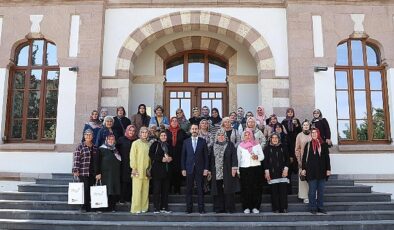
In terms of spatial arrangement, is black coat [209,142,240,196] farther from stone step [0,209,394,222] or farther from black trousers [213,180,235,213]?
stone step [0,209,394,222]

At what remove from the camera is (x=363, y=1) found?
10109 millimetres

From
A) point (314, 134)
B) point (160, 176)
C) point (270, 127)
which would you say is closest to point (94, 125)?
point (160, 176)

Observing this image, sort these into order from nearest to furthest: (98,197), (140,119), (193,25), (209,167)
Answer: (98,197), (209,167), (140,119), (193,25)

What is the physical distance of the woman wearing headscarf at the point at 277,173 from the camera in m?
7.07

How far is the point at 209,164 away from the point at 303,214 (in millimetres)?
1919

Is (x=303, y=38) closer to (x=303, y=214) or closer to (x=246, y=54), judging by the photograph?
(x=246, y=54)

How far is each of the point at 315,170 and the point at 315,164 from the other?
110mm

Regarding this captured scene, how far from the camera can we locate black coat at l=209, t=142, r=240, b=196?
6.99 meters

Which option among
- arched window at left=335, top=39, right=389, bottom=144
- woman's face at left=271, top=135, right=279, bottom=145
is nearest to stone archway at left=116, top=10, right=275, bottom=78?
arched window at left=335, top=39, right=389, bottom=144

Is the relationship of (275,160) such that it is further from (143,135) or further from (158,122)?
(158,122)

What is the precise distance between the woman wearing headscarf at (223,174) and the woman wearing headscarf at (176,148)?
775 millimetres

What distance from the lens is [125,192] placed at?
744cm

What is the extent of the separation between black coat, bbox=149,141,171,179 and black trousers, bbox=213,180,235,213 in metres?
0.99

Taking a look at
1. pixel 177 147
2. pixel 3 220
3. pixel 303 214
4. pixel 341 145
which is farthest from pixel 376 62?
pixel 3 220
